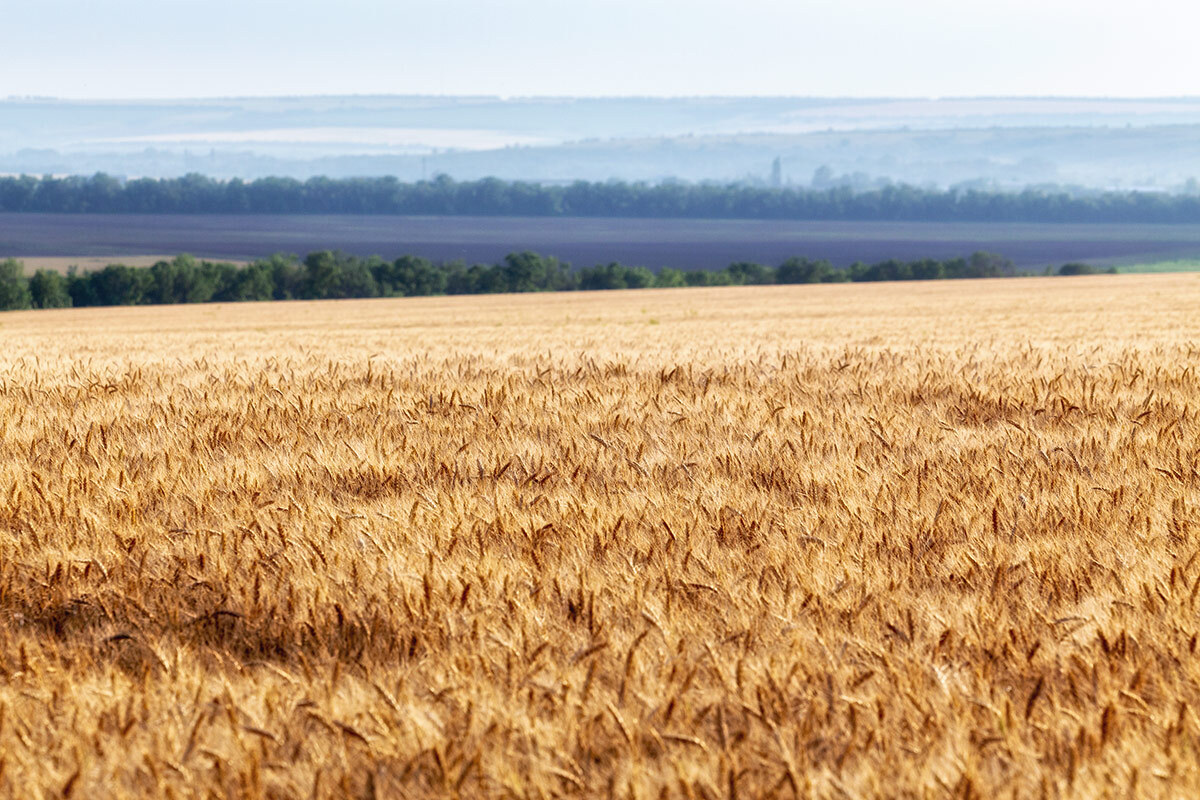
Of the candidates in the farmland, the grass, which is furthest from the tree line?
the farmland

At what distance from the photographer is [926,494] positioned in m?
4.86

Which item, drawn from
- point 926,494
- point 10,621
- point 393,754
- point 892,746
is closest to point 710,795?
point 892,746

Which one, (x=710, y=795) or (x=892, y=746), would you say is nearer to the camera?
(x=710, y=795)

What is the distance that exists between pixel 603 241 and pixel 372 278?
82620mm

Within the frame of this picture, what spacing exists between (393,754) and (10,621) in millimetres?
1737

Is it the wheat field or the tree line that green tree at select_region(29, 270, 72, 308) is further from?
the wheat field

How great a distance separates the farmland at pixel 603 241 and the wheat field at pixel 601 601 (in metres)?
123

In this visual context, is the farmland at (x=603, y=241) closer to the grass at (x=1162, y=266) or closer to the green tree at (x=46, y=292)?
the grass at (x=1162, y=266)

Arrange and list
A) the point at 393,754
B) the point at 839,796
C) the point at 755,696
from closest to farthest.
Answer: the point at 839,796, the point at 393,754, the point at 755,696

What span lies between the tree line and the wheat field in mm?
89150

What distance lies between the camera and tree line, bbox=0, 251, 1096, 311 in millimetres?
89688

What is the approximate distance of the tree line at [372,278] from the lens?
3531 inches

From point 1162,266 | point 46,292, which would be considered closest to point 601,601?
point 46,292

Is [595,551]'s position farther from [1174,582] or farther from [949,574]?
[1174,582]
